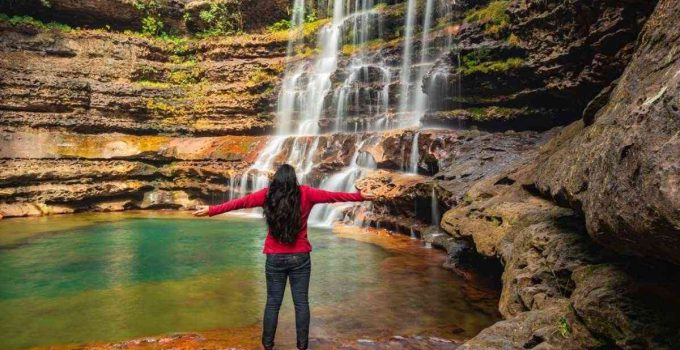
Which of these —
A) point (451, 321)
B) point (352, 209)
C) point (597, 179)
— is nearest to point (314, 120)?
point (352, 209)

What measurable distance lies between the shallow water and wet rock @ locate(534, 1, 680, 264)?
3.05 meters

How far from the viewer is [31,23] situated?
23703 mm

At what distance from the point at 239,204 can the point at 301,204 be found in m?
0.60

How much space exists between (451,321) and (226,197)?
1628 cm

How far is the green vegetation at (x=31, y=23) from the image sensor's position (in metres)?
22.9

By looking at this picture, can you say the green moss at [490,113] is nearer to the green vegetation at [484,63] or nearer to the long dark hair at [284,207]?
the green vegetation at [484,63]

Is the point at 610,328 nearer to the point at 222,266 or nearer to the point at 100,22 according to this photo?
the point at 222,266

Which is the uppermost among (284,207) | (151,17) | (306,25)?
(151,17)

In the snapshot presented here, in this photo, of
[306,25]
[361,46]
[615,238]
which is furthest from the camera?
[306,25]

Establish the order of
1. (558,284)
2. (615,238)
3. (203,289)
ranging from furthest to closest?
(203,289), (558,284), (615,238)

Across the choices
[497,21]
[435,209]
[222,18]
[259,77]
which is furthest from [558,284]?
[222,18]

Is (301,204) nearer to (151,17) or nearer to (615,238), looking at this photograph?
(615,238)

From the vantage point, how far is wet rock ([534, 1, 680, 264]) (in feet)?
7.88

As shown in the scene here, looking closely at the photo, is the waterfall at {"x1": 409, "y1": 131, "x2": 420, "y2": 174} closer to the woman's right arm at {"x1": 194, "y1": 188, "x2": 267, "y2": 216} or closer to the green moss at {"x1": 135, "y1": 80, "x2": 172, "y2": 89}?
the woman's right arm at {"x1": 194, "y1": 188, "x2": 267, "y2": 216}
